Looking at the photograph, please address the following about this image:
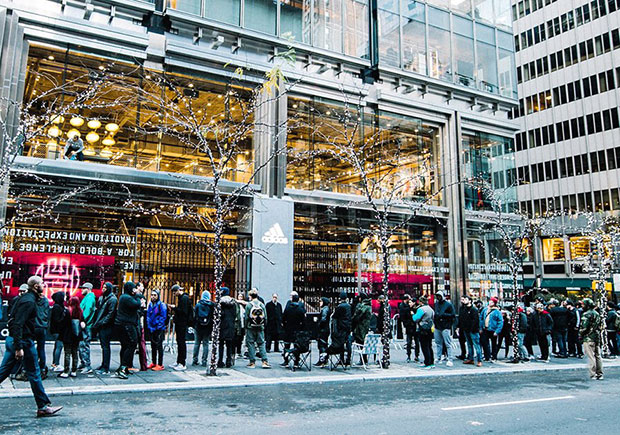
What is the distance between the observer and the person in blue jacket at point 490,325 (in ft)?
48.9

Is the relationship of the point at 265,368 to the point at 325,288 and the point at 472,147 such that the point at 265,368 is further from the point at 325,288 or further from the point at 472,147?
the point at 472,147

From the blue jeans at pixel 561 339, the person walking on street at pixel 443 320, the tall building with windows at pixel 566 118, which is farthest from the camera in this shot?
the tall building with windows at pixel 566 118

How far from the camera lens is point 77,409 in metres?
7.83

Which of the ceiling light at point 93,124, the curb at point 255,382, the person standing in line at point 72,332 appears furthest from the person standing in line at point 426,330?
the ceiling light at point 93,124

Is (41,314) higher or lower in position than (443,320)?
higher

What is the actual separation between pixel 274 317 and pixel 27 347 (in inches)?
343

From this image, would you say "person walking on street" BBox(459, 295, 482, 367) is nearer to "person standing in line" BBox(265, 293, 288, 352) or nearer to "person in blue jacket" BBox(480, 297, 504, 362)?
"person in blue jacket" BBox(480, 297, 504, 362)

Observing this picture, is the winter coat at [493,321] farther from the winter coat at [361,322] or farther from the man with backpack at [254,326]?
the man with backpack at [254,326]

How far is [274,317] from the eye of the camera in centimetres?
1542

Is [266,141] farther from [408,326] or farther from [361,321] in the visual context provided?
[361,321]

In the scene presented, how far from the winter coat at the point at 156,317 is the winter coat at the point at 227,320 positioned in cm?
142

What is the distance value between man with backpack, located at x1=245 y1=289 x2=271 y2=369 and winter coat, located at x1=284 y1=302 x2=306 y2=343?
0.64 metres

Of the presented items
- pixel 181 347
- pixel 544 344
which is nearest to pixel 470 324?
pixel 544 344

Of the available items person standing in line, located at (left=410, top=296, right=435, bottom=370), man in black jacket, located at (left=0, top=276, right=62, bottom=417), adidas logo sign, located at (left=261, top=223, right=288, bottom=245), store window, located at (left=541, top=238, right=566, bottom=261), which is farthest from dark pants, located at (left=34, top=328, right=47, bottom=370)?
store window, located at (left=541, top=238, right=566, bottom=261)
